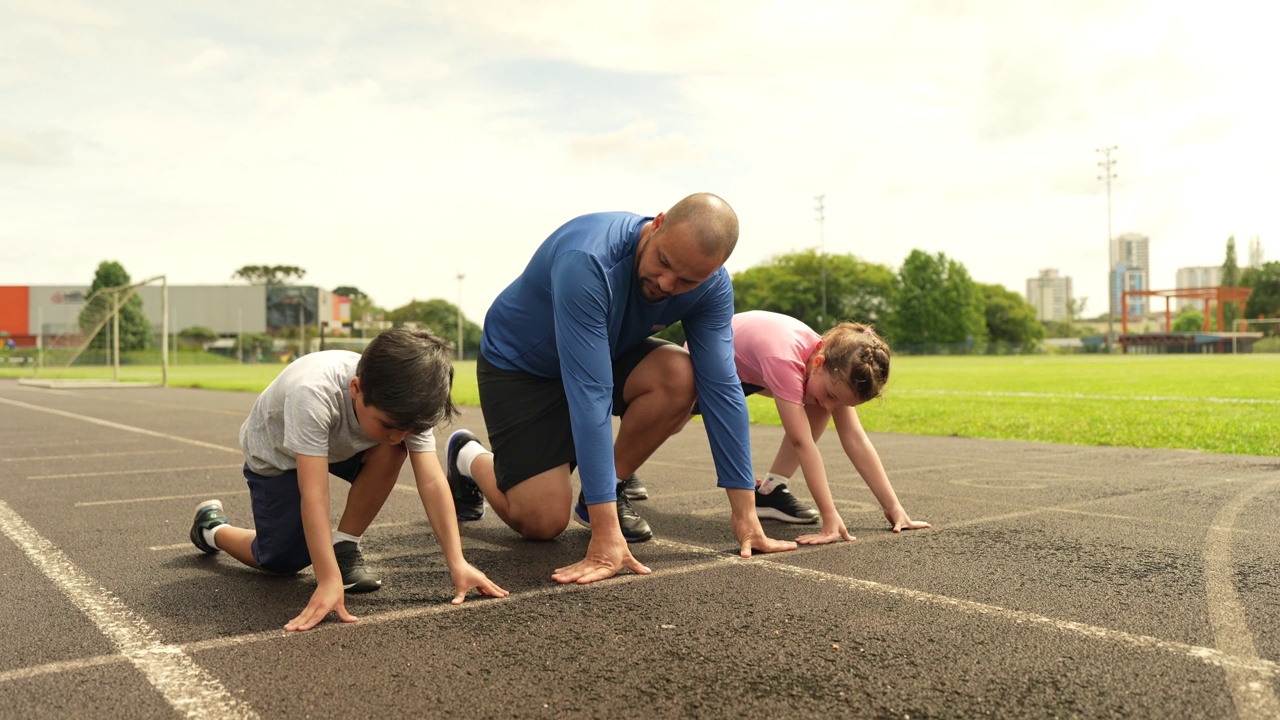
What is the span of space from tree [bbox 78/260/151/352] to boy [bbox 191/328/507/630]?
1201 inches

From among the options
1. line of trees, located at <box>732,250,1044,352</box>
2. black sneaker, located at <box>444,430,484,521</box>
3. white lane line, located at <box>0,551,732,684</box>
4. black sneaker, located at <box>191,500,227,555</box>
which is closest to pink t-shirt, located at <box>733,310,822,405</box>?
white lane line, located at <box>0,551,732,684</box>

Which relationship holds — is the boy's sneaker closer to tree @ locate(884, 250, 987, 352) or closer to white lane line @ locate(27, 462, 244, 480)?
white lane line @ locate(27, 462, 244, 480)

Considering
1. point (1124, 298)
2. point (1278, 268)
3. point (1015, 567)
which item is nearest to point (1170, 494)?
point (1015, 567)

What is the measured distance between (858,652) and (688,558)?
1.36 meters

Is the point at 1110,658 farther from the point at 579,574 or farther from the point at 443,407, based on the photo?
the point at 443,407

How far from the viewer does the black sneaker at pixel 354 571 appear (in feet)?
11.5

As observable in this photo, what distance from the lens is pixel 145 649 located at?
2863mm

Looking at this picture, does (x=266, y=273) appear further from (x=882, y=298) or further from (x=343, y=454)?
(x=343, y=454)

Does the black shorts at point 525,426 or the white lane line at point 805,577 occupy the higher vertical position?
the black shorts at point 525,426

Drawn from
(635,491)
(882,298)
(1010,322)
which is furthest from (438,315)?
(635,491)

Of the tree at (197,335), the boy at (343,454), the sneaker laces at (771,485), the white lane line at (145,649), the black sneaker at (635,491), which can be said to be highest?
the tree at (197,335)

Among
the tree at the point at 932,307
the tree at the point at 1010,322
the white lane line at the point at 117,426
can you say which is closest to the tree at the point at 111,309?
the white lane line at the point at 117,426

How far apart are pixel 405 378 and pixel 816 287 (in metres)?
86.4

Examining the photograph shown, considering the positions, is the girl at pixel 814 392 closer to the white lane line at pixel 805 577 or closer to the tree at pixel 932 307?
the white lane line at pixel 805 577
